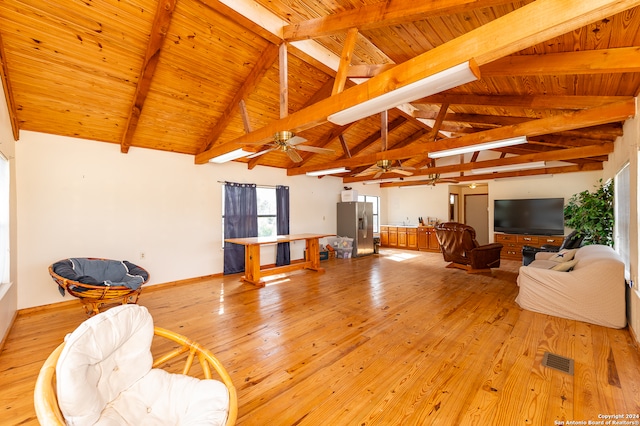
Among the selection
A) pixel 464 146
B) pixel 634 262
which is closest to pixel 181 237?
pixel 464 146

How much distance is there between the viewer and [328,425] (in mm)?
1812

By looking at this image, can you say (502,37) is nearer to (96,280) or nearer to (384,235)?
(96,280)

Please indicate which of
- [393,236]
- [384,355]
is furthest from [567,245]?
[393,236]

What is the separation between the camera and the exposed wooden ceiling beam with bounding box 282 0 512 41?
6.82 feet

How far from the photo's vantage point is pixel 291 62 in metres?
4.04

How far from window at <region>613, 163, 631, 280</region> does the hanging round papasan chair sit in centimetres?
612

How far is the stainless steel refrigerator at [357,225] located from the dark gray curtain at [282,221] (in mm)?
2130

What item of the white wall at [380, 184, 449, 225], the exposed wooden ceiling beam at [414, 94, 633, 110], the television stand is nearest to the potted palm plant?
the television stand

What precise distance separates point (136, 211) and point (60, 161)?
48.0 inches

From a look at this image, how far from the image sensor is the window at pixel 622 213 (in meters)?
3.67

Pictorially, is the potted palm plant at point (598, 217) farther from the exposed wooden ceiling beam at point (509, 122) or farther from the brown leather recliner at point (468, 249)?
the brown leather recliner at point (468, 249)

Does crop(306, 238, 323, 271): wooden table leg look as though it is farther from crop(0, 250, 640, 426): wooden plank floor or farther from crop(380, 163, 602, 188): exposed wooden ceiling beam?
crop(380, 163, 602, 188): exposed wooden ceiling beam

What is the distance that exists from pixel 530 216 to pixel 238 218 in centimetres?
736

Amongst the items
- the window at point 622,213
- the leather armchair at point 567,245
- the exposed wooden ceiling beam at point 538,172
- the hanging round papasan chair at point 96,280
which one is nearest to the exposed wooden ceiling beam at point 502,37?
the window at point 622,213
